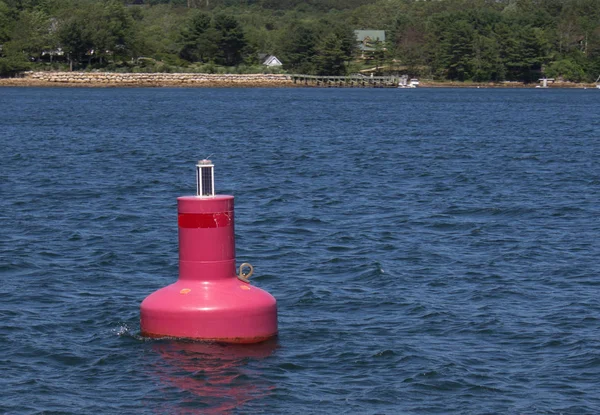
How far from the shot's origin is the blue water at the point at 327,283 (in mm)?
11438

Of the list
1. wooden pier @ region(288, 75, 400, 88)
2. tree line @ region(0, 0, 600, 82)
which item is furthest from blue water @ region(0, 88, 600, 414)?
wooden pier @ region(288, 75, 400, 88)

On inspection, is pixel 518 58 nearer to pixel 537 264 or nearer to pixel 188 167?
pixel 188 167

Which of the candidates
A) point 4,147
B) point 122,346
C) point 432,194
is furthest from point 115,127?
point 122,346

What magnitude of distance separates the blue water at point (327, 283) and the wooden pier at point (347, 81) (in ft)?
371

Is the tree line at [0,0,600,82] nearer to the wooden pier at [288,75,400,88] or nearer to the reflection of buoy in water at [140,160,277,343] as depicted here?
the wooden pier at [288,75,400,88]

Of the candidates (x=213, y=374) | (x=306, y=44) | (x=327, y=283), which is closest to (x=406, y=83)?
(x=306, y=44)

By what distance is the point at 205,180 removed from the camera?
12.4 metres

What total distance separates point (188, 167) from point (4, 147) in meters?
10.3

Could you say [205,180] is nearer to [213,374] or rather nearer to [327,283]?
[213,374]

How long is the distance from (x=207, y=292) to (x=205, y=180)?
4.38 feet

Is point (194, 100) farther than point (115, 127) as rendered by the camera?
Yes

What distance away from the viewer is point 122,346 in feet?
41.9

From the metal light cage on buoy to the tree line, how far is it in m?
124

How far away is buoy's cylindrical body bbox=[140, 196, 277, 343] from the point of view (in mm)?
12016
